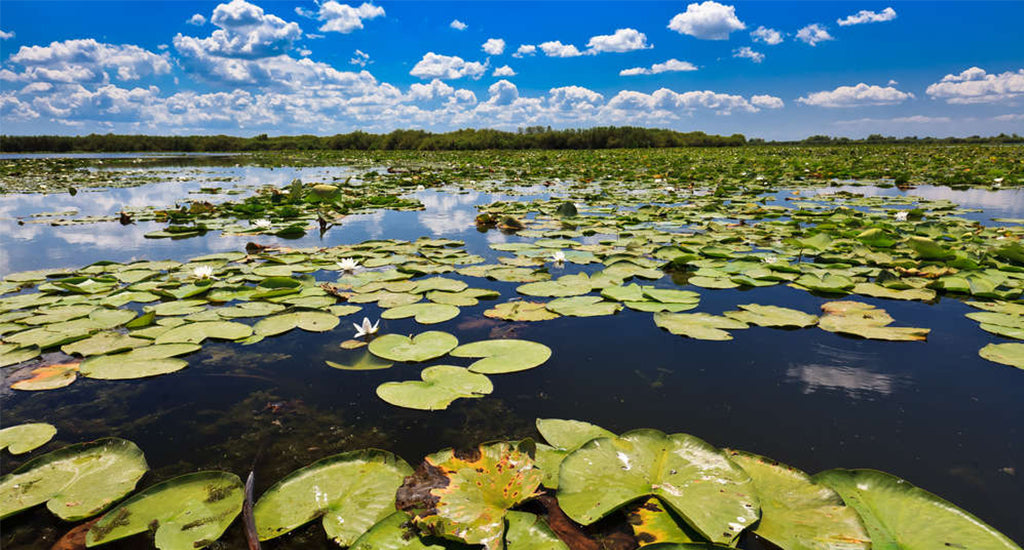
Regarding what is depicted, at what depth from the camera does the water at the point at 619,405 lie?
128 centimetres

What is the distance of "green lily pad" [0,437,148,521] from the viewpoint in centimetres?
115

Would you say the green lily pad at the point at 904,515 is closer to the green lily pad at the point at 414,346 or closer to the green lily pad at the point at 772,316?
the green lily pad at the point at 772,316

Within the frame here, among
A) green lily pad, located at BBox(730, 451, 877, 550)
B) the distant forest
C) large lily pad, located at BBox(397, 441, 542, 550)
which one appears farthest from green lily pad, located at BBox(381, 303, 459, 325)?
the distant forest

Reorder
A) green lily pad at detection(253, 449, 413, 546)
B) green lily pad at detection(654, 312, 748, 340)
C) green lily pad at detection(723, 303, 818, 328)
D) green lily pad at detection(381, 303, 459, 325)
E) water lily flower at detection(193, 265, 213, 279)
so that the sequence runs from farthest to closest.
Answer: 1. water lily flower at detection(193, 265, 213, 279)
2. green lily pad at detection(381, 303, 459, 325)
3. green lily pad at detection(723, 303, 818, 328)
4. green lily pad at detection(654, 312, 748, 340)
5. green lily pad at detection(253, 449, 413, 546)

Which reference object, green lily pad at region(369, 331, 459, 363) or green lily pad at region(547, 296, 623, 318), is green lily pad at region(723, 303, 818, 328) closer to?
green lily pad at region(547, 296, 623, 318)

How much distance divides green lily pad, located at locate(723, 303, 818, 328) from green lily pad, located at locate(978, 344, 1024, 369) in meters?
0.59

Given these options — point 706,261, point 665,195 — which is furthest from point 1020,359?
point 665,195

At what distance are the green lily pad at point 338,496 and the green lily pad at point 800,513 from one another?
2.92ft

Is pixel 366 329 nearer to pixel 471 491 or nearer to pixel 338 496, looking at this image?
pixel 338 496

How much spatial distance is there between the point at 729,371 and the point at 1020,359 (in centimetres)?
111

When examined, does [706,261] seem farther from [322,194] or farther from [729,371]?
[322,194]

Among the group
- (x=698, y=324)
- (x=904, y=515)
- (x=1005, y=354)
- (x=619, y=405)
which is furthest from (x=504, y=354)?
(x=1005, y=354)

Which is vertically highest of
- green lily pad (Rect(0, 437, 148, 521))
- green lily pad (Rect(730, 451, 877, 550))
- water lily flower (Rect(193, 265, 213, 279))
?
water lily flower (Rect(193, 265, 213, 279))

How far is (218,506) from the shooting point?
1.12 meters
